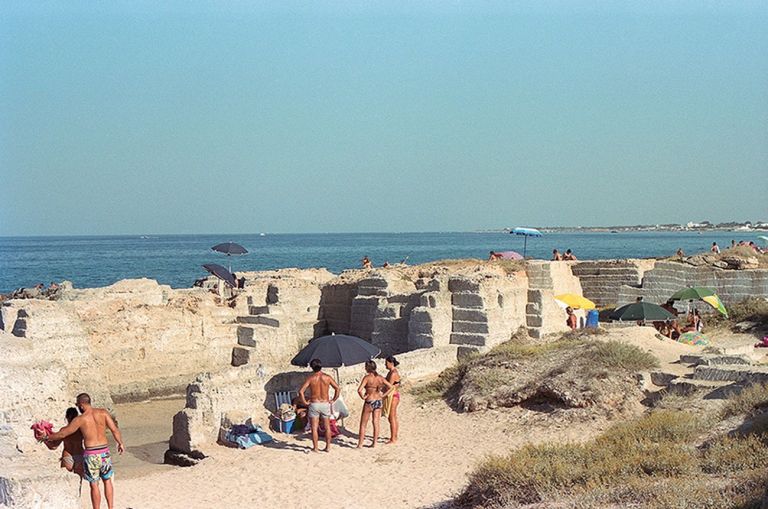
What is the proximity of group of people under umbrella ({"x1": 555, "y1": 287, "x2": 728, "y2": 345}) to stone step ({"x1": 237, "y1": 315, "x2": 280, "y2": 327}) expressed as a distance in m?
6.84

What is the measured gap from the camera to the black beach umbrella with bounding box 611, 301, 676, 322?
1720cm

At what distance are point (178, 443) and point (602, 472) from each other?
7210mm

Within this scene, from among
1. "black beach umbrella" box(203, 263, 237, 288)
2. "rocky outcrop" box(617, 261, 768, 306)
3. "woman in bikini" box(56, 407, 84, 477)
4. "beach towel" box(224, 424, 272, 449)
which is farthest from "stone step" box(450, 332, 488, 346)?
"black beach umbrella" box(203, 263, 237, 288)

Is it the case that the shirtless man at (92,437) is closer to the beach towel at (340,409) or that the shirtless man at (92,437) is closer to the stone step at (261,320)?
the beach towel at (340,409)

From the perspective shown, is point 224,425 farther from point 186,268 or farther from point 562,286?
point 186,268

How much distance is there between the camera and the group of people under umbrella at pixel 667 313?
682 inches

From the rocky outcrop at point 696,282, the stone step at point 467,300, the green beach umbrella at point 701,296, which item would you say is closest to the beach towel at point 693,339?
the green beach umbrella at point 701,296

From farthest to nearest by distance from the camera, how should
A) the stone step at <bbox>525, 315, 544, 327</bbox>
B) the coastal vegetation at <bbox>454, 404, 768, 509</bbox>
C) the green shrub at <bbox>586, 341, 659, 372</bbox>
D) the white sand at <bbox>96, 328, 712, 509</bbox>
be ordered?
the stone step at <bbox>525, 315, 544, 327</bbox> → the green shrub at <bbox>586, 341, 659, 372</bbox> → the white sand at <bbox>96, 328, 712, 509</bbox> → the coastal vegetation at <bbox>454, 404, 768, 509</bbox>

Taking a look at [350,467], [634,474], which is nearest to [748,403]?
[634,474]

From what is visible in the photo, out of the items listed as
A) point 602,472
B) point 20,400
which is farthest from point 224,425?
point 602,472

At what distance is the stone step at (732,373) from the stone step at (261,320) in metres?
9.92

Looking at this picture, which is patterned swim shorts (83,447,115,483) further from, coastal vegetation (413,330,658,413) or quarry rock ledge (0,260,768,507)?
coastal vegetation (413,330,658,413)

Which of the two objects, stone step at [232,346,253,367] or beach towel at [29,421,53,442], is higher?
beach towel at [29,421,53,442]

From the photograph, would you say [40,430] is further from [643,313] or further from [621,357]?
[643,313]
